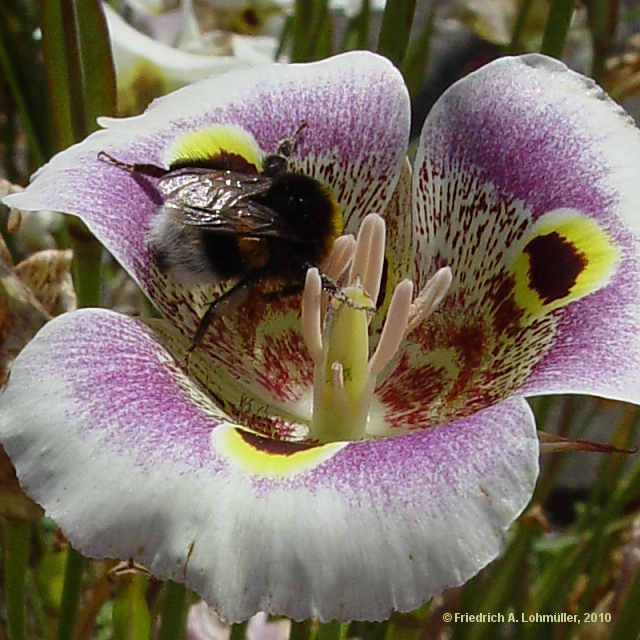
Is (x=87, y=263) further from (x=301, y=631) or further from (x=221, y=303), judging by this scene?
(x=301, y=631)

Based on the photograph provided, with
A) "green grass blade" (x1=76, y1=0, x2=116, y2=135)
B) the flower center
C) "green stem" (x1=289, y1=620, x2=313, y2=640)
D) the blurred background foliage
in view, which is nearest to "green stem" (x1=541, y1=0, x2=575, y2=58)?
the blurred background foliage

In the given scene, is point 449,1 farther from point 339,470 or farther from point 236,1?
point 339,470

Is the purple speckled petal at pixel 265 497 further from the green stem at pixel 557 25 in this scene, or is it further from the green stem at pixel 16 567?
the green stem at pixel 557 25

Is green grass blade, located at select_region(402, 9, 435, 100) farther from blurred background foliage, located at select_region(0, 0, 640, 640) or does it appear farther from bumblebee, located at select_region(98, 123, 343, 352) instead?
bumblebee, located at select_region(98, 123, 343, 352)

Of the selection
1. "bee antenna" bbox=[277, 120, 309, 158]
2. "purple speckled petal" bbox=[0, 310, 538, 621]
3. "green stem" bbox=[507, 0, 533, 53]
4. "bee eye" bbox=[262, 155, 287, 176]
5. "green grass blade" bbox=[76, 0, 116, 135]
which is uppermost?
"green grass blade" bbox=[76, 0, 116, 135]

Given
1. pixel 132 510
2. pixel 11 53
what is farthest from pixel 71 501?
pixel 11 53

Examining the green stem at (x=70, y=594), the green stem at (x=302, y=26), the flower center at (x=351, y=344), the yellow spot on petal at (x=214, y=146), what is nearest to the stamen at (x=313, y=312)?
the flower center at (x=351, y=344)

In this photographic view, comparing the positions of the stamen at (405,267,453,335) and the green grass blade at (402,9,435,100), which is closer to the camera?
the stamen at (405,267,453,335)
